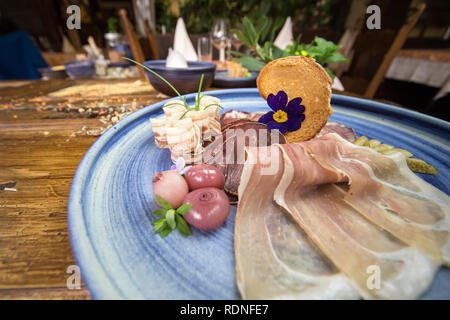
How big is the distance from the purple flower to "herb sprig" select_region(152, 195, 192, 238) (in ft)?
1.62

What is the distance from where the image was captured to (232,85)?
157 cm

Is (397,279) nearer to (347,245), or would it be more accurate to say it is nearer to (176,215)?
(347,245)

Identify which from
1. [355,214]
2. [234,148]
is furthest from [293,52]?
[355,214]

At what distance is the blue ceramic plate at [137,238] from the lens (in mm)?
377

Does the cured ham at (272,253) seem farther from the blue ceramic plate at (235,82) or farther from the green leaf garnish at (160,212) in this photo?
the blue ceramic plate at (235,82)

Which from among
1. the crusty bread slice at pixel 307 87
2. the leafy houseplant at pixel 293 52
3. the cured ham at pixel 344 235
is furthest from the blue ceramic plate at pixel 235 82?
the cured ham at pixel 344 235

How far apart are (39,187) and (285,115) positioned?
87 cm

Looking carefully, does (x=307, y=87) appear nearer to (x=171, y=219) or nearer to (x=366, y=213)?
(x=366, y=213)

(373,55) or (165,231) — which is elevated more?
(373,55)

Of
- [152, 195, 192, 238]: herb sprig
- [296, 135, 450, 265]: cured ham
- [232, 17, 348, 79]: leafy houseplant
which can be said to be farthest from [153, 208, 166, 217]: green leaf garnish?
[232, 17, 348, 79]: leafy houseplant

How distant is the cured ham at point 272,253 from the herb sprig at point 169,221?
123 millimetres

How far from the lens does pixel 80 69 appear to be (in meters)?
1.99

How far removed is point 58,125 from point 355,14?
8.60 m
